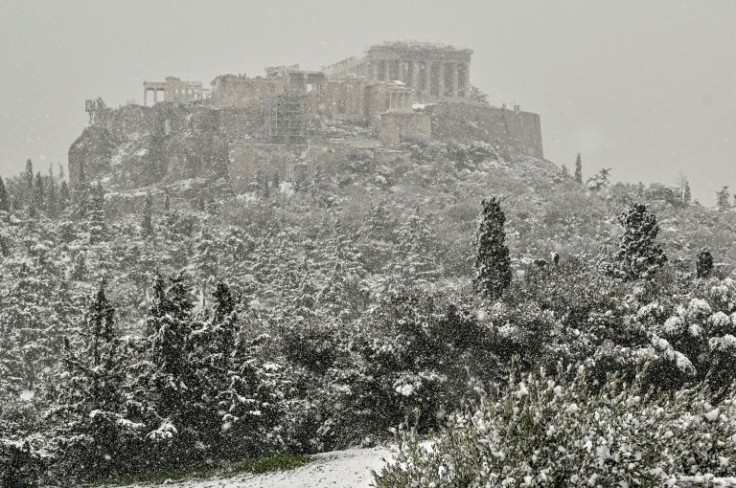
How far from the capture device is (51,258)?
67.0m

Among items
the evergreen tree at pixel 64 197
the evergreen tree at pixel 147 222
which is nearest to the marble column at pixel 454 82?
the evergreen tree at pixel 147 222

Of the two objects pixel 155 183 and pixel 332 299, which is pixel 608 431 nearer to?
pixel 332 299

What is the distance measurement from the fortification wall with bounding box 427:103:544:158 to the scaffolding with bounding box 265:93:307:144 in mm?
17945

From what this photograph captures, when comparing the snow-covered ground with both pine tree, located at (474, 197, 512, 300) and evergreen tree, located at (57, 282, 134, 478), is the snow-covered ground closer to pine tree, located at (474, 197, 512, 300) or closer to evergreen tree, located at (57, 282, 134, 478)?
evergreen tree, located at (57, 282, 134, 478)

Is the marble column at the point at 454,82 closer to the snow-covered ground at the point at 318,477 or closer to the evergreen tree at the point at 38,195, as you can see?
the evergreen tree at the point at 38,195

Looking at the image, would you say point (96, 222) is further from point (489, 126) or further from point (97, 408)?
point (489, 126)

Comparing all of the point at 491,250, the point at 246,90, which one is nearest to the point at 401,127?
the point at 246,90

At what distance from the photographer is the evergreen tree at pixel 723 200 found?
3657 inches

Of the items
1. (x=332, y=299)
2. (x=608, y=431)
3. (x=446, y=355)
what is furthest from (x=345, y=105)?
(x=608, y=431)

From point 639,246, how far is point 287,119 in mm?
58221

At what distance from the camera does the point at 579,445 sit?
13.6m

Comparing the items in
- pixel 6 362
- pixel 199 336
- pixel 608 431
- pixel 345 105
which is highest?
pixel 345 105

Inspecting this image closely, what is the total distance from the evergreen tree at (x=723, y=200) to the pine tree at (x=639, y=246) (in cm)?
5730

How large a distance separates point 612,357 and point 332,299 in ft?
103
